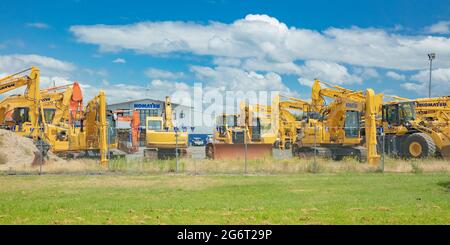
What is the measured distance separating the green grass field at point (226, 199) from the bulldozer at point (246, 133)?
34.4 feet

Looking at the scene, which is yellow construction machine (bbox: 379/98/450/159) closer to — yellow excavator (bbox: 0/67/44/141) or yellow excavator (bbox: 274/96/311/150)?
yellow excavator (bbox: 274/96/311/150)

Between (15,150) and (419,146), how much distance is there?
20467mm

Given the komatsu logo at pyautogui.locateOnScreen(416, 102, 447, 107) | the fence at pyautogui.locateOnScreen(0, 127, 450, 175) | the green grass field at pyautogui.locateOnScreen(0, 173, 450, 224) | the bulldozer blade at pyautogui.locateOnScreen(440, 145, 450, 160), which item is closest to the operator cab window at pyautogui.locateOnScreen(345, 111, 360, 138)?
the komatsu logo at pyautogui.locateOnScreen(416, 102, 447, 107)

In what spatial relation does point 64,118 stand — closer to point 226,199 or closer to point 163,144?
point 163,144

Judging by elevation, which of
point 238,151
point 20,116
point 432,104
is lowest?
point 238,151

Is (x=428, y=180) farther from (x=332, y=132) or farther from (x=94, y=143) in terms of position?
(x=94, y=143)

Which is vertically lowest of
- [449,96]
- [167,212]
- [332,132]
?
[167,212]

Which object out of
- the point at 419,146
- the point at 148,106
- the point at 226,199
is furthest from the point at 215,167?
the point at 148,106

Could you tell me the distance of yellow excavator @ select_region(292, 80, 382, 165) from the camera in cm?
2868

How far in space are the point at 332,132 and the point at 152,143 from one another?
10760 millimetres

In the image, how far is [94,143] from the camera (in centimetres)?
3014

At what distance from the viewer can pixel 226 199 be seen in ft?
47.3
